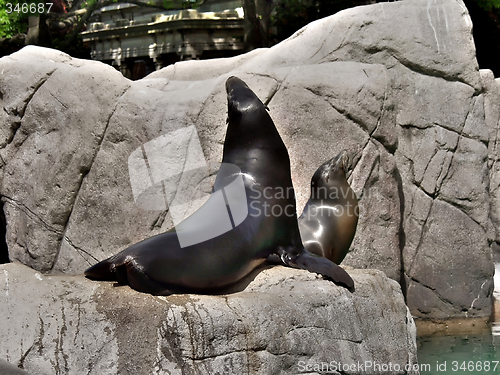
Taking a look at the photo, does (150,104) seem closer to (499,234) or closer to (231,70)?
(231,70)

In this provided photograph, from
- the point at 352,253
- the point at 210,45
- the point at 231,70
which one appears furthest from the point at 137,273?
the point at 210,45

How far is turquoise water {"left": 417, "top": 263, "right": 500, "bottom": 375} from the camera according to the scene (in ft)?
16.1

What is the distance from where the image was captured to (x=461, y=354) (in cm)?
522

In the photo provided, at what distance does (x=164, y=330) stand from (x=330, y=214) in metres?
2.55

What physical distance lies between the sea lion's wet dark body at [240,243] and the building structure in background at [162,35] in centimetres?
729

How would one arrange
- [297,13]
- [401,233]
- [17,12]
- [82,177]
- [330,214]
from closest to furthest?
1. [330,214]
2. [401,233]
3. [82,177]
4. [17,12]
5. [297,13]

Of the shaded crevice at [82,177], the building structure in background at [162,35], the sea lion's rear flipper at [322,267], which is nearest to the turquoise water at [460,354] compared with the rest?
the sea lion's rear flipper at [322,267]

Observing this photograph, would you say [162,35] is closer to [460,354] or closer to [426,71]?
[426,71]

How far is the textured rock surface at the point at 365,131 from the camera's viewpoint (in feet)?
19.9

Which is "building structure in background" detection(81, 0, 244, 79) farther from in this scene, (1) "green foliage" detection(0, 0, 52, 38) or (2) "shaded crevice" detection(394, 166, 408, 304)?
(2) "shaded crevice" detection(394, 166, 408, 304)

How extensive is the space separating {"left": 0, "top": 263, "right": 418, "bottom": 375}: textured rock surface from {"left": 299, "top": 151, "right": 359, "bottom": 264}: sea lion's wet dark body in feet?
5.45

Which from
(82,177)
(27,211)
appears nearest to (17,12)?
(27,211)

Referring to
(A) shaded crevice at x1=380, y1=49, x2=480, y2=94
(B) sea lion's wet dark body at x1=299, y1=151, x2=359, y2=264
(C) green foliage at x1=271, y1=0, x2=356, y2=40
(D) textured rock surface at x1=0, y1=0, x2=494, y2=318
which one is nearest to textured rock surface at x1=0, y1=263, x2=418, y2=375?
(B) sea lion's wet dark body at x1=299, y1=151, x2=359, y2=264

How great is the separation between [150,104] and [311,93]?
5.10 feet
